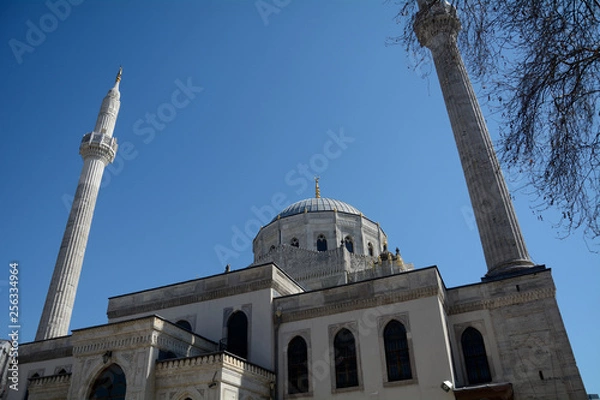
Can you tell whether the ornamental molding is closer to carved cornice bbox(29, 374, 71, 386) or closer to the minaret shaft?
carved cornice bbox(29, 374, 71, 386)

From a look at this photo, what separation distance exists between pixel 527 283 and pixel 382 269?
36.1 ft

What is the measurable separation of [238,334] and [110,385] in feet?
16.2

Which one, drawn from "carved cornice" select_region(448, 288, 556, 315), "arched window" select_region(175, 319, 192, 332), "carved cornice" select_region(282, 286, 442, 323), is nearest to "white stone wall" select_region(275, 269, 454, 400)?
"carved cornice" select_region(282, 286, 442, 323)

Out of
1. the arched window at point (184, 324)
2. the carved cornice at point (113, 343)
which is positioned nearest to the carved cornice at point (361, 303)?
the arched window at point (184, 324)

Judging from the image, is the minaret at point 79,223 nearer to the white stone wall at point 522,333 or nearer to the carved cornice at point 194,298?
the carved cornice at point 194,298

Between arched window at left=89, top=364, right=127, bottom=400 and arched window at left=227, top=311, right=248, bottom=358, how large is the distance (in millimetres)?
4182

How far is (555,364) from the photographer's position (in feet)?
47.1

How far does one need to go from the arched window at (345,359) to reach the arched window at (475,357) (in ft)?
12.6

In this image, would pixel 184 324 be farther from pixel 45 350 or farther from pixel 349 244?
pixel 349 244

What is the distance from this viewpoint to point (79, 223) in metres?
28.1

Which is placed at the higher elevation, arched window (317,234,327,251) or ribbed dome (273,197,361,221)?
ribbed dome (273,197,361,221)

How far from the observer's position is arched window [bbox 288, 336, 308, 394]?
54.0 ft

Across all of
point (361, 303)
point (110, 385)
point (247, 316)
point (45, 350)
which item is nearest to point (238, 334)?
point (247, 316)

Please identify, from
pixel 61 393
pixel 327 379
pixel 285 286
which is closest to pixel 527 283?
pixel 327 379
